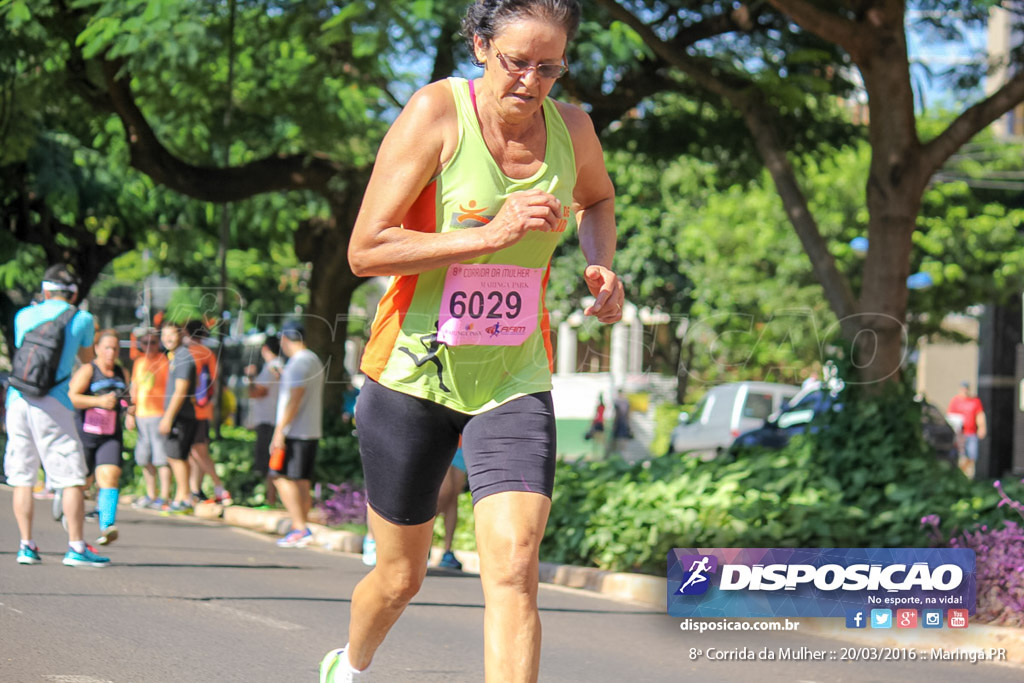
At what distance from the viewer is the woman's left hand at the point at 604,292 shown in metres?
3.42

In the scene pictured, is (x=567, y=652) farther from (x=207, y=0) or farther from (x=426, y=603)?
(x=207, y=0)

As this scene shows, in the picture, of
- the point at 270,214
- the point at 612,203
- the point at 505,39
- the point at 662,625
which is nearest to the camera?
the point at 505,39

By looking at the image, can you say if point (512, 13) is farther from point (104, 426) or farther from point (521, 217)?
point (104, 426)

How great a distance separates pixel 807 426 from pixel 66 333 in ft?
17.6

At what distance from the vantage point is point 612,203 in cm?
382

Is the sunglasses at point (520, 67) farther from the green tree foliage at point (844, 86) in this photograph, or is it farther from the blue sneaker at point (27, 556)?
the green tree foliage at point (844, 86)

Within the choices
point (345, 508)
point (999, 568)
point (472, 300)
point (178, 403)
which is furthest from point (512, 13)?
point (178, 403)

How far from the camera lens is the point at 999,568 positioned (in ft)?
22.8

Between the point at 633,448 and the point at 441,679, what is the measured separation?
3510cm

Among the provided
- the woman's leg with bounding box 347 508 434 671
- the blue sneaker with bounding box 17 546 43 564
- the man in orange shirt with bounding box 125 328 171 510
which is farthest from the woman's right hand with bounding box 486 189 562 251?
the man in orange shirt with bounding box 125 328 171 510

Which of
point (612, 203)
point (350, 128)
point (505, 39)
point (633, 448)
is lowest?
point (633, 448)

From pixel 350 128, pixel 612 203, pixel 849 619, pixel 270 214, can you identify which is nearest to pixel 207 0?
pixel 350 128

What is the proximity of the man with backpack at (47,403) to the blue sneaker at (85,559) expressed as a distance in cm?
19

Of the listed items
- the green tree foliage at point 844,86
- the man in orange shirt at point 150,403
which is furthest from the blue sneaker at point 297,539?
the green tree foliage at point 844,86
